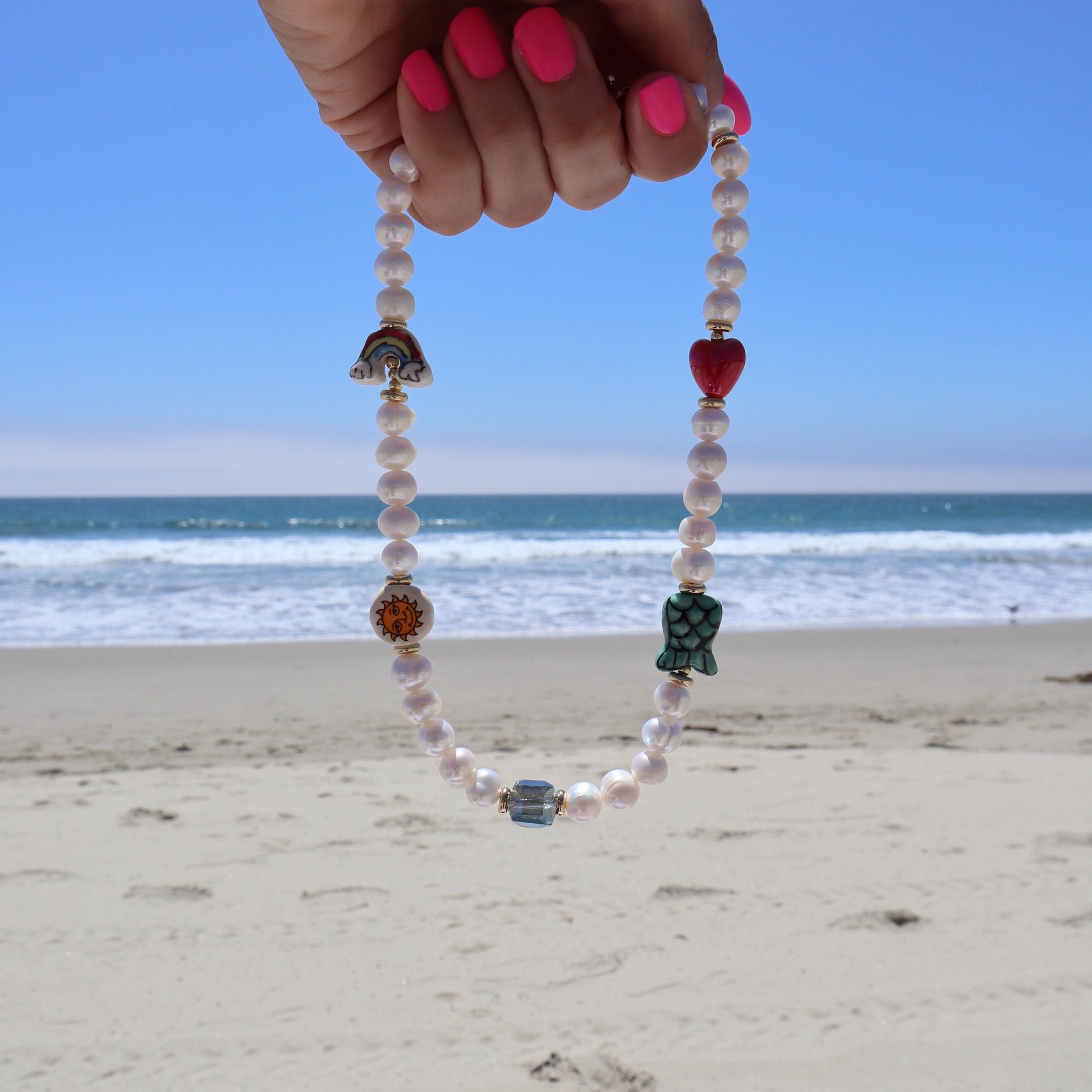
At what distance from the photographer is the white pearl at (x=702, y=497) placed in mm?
1368

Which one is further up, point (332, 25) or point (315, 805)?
point (332, 25)

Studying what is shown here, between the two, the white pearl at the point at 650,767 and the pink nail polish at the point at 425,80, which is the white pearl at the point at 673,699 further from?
the pink nail polish at the point at 425,80

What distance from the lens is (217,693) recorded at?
7133mm

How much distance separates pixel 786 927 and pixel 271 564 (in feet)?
55.6

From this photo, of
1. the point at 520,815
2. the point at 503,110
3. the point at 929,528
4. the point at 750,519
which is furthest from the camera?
the point at 750,519

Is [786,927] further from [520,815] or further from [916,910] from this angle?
[520,815]

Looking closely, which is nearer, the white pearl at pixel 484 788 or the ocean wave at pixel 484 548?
the white pearl at pixel 484 788

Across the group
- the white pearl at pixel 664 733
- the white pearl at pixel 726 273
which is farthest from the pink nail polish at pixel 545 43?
the white pearl at pixel 664 733

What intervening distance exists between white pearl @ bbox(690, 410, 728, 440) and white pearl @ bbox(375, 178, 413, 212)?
1.76ft

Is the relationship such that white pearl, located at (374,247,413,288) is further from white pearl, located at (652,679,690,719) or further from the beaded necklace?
white pearl, located at (652,679,690,719)

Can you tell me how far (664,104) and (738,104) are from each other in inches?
7.4

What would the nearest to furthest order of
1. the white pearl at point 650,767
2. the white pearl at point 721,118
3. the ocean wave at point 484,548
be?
the white pearl at point 721,118 → the white pearl at point 650,767 → the ocean wave at point 484,548

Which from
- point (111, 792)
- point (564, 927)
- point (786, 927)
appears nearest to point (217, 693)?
point (111, 792)

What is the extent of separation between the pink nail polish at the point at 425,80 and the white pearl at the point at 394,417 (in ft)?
1.39
